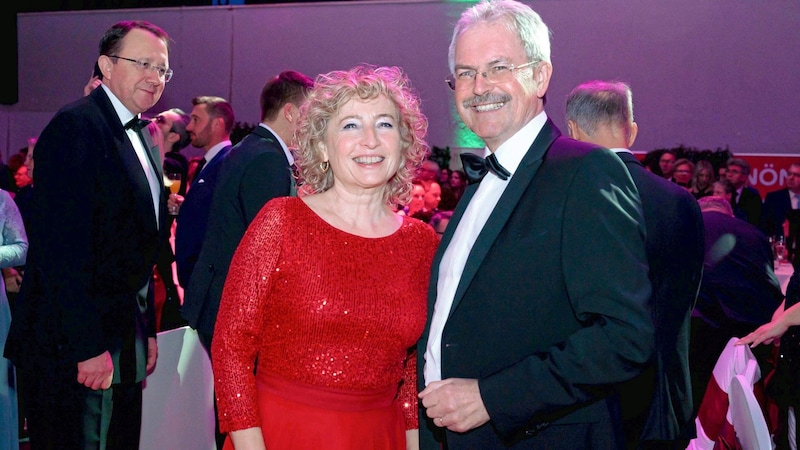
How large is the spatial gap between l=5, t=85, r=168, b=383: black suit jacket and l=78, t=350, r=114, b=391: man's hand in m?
0.03

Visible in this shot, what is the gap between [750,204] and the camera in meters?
A: 8.39

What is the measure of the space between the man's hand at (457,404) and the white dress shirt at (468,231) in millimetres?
137

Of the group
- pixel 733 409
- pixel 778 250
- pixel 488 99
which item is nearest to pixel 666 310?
pixel 733 409

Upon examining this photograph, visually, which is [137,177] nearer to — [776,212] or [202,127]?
[202,127]

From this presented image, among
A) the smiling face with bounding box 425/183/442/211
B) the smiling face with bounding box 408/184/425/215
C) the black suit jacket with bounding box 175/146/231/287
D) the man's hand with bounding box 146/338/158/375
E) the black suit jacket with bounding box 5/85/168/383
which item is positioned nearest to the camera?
the black suit jacket with bounding box 5/85/168/383

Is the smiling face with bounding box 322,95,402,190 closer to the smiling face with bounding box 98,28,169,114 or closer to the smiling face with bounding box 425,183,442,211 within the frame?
the smiling face with bounding box 98,28,169,114

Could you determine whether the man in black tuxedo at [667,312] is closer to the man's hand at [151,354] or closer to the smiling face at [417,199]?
the man's hand at [151,354]

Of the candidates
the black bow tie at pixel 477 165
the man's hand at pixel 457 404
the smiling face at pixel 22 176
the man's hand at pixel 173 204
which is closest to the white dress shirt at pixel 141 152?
the black bow tie at pixel 477 165

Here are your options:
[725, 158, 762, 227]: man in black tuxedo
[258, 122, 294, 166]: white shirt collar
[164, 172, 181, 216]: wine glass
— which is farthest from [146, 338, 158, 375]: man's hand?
[725, 158, 762, 227]: man in black tuxedo

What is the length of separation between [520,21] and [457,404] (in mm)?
958

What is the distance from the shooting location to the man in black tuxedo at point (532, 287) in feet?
5.49

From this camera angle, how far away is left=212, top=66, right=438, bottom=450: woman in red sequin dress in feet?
6.97

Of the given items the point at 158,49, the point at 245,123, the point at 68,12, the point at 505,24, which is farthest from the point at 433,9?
the point at 505,24

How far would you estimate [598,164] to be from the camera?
176cm
